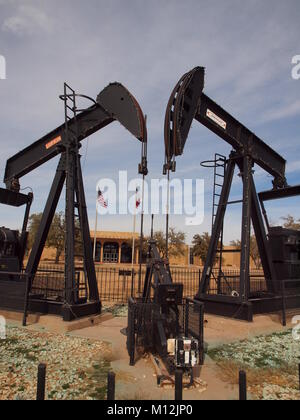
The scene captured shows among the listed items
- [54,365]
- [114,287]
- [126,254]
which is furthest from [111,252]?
[54,365]

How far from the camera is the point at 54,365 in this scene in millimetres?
5270

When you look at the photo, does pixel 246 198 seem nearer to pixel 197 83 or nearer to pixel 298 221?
pixel 197 83

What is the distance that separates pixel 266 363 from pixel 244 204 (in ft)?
17.0

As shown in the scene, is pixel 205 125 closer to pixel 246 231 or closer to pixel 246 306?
pixel 246 231

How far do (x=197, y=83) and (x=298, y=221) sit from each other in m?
38.1

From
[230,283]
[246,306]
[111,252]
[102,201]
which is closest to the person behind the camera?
[246,306]

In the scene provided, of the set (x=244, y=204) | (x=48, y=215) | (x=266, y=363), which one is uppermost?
(x=244, y=204)

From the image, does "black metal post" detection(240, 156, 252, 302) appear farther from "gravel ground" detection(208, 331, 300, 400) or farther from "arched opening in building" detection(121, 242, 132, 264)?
"arched opening in building" detection(121, 242, 132, 264)

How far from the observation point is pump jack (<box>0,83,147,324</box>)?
8328 mm

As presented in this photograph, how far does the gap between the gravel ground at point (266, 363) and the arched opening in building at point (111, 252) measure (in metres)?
40.9

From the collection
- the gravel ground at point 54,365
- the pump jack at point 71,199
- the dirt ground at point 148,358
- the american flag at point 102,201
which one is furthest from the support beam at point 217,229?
the american flag at point 102,201

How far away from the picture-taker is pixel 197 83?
919cm

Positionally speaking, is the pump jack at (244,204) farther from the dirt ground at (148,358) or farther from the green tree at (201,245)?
the green tree at (201,245)
